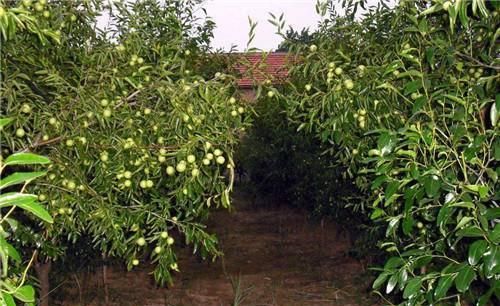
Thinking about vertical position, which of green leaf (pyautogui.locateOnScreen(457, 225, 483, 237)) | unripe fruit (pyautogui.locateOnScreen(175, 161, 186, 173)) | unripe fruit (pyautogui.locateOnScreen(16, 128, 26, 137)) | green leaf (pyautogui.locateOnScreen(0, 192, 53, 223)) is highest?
unripe fruit (pyautogui.locateOnScreen(16, 128, 26, 137))

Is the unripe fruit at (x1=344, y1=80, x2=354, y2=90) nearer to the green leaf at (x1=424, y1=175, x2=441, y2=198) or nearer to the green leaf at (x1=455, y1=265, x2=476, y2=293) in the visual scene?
the green leaf at (x1=424, y1=175, x2=441, y2=198)

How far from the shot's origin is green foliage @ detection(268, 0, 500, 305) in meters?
1.81

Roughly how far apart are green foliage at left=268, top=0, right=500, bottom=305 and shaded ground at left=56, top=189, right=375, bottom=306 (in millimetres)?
2433

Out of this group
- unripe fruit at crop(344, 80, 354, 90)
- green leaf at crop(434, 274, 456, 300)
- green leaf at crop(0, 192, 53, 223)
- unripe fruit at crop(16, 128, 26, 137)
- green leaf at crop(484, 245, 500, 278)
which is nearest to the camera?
green leaf at crop(0, 192, 53, 223)

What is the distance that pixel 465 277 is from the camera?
66.2 inches

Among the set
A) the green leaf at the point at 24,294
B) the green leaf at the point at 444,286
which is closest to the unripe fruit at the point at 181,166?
the green leaf at the point at 444,286

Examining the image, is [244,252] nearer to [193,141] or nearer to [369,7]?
[369,7]

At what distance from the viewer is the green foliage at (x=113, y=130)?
274 centimetres

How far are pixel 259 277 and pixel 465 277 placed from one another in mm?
6775

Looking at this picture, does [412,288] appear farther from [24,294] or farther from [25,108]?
[25,108]

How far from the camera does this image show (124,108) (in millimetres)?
2895

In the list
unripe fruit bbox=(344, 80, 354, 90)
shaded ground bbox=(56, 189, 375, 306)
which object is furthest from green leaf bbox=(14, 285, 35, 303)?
shaded ground bbox=(56, 189, 375, 306)

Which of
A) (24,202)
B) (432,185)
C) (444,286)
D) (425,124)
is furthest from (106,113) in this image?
(24,202)

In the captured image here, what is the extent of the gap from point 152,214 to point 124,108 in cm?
49
